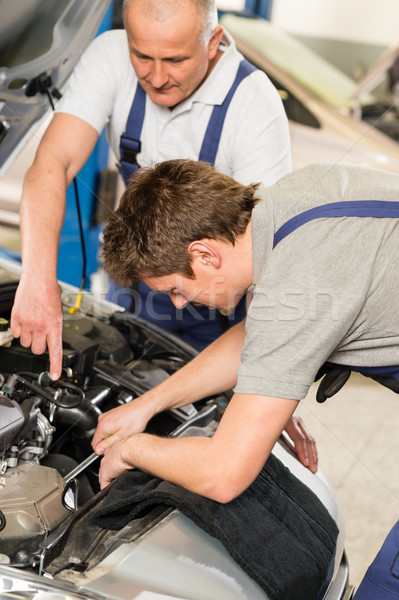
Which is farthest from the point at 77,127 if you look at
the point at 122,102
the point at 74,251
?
the point at 74,251

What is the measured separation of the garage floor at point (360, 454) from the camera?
228cm

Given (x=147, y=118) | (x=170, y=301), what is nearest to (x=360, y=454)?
(x=170, y=301)

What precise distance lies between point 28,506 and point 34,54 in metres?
1.17

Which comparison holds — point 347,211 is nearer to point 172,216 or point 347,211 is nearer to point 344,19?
point 172,216

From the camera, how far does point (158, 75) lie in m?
1.58

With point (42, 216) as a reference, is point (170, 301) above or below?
below

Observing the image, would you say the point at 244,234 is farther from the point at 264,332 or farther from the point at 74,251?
the point at 74,251

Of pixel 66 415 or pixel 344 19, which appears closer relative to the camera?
pixel 66 415

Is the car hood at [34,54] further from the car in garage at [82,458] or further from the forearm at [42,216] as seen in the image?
the forearm at [42,216]

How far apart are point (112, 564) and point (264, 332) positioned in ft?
1.44

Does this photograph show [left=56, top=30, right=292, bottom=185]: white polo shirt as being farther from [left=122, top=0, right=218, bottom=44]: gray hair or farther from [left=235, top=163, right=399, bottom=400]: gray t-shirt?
[left=235, top=163, right=399, bottom=400]: gray t-shirt

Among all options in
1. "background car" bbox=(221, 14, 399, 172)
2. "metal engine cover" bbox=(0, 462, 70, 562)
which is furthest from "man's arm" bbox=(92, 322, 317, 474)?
"background car" bbox=(221, 14, 399, 172)

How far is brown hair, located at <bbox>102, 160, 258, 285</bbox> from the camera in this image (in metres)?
1.17

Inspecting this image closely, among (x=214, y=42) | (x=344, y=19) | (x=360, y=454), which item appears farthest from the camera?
(x=344, y=19)
